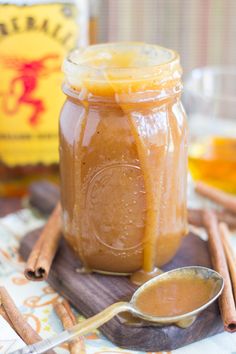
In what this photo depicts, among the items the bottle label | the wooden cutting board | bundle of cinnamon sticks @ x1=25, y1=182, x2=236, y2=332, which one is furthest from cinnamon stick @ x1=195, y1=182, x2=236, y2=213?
the bottle label

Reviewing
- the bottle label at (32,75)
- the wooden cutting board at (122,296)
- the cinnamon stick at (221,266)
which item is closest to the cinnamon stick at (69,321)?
the wooden cutting board at (122,296)

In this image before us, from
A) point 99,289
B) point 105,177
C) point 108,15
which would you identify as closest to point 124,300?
point 99,289

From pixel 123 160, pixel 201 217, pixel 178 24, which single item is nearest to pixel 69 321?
pixel 123 160

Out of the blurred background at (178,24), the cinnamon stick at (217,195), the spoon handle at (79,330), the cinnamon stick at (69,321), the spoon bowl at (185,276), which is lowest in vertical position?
the cinnamon stick at (217,195)

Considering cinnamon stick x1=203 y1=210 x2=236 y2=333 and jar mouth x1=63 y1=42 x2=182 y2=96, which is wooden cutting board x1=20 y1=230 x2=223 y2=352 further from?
jar mouth x1=63 y1=42 x2=182 y2=96

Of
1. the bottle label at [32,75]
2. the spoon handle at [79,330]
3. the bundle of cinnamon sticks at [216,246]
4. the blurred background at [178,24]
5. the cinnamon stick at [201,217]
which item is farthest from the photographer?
the blurred background at [178,24]

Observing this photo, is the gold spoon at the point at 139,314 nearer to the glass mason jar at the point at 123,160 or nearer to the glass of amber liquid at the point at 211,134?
the glass mason jar at the point at 123,160
